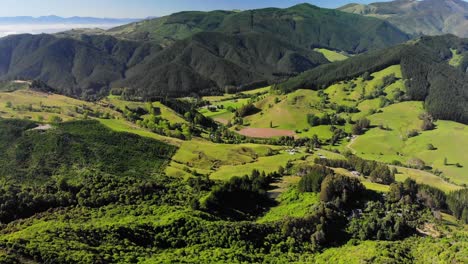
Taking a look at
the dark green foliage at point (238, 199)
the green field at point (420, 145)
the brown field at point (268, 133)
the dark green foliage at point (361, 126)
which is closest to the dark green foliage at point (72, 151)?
the dark green foliage at point (238, 199)

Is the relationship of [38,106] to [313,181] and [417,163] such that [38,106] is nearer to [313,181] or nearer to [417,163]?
[313,181]

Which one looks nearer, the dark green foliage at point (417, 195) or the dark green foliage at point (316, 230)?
the dark green foliage at point (316, 230)

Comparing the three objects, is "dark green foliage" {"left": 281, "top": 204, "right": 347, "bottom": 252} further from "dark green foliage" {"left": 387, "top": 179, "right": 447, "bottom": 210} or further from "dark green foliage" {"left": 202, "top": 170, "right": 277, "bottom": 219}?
"dark green foliage" {"left": 387, "top": 179, "right": 447, "bottom": 210}

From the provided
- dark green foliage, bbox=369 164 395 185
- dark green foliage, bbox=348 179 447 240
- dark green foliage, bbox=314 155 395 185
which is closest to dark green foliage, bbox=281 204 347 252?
dark green foliage, bbox=348 179 447 240

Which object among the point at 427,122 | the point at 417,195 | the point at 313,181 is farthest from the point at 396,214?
the point at 427,122

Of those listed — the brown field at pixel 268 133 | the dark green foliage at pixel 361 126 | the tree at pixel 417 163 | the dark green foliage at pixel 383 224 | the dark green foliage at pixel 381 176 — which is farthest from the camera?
the brown field at pixel 268 133

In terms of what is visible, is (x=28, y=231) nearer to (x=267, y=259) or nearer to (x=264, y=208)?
(x=267, y=259)

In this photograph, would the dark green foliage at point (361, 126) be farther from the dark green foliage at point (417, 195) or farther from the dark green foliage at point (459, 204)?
the dark green foliage at point (459, 204)

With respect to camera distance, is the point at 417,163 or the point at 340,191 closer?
the point at 340,191

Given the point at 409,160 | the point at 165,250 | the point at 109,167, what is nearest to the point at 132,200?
the point at 165,250
